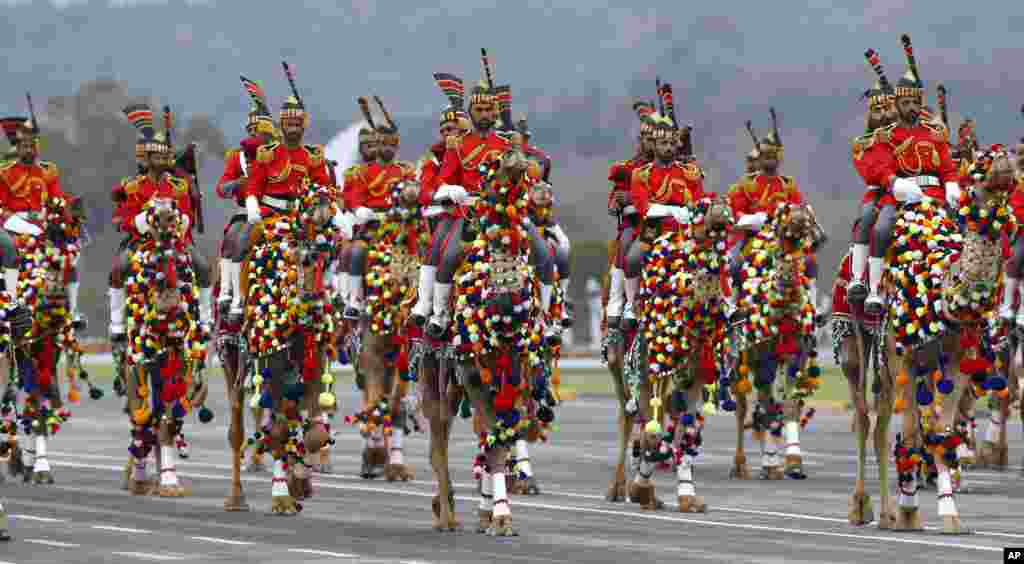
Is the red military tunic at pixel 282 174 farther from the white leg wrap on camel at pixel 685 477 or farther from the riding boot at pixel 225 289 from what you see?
the white leg wrap on camel at pixel 685 477

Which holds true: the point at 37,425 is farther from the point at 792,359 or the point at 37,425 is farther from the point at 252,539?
the point at 792,359

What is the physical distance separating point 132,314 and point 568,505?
5.43 metres

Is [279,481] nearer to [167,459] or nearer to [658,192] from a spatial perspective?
[167,459]

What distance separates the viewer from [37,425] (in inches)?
1078

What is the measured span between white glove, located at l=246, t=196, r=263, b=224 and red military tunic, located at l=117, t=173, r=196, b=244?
209 centimetres

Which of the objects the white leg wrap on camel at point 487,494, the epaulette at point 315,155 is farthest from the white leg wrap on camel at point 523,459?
the epaulette at point 315,155

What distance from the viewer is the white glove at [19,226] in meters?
26.0

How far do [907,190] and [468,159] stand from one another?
162 inches

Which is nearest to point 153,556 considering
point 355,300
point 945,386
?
point 945,386

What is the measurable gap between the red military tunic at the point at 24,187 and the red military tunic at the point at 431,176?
5902mm

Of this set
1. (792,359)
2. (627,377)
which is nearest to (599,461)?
(792,359)

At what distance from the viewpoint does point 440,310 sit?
21.5m

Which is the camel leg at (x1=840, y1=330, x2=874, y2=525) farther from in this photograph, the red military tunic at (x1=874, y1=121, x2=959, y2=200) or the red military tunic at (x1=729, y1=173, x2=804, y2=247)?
the red military tunic at (x1=729, y1=173, x2=804, y2=247)

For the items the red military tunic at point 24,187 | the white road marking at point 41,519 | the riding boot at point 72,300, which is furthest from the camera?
the riding boot at point 72,300
